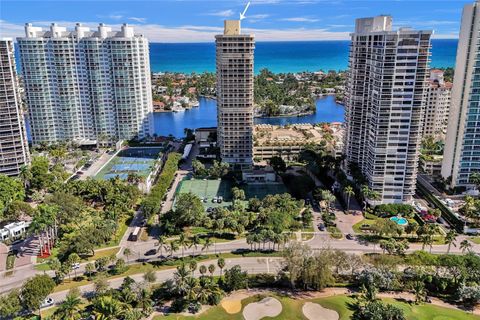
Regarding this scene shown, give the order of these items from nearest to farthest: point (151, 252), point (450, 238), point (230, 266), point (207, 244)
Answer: point (230, 266) < point (207, 244) < point (450, 238) < point (151, 252)

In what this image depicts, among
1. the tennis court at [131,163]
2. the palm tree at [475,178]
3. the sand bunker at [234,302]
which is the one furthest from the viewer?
the tennis court at [131,163]

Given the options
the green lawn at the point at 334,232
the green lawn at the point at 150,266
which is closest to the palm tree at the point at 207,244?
the green lawn at the point at 150,266

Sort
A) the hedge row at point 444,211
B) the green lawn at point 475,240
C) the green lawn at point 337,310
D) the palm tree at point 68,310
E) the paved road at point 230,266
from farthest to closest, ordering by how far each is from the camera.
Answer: the hedge row at point 444,211 → the green lawn at point 475,240 → the paved road at point 230,266 → the green lawn at point 337,310 → the palm tree at point 68,310

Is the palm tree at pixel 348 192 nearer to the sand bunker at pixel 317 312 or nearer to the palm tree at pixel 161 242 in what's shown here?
the sand bunker at pixel 317 312

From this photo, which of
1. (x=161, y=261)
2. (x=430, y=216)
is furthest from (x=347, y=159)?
(x=161, y=261)

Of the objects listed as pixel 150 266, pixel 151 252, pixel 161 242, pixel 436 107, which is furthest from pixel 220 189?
pixel 436 107

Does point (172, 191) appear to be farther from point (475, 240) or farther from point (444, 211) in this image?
point (475, 240)

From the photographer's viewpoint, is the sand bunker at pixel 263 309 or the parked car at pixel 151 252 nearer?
the sand bunker at pixel 263 309
